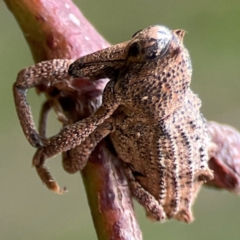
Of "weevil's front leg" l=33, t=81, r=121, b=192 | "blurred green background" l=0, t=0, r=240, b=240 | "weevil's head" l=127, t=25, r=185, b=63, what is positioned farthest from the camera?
"blurred green background" l=0, t=0, r=240, b=240

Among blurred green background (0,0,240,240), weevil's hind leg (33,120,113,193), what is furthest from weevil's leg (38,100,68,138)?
blurred green background (0,0,240,240)

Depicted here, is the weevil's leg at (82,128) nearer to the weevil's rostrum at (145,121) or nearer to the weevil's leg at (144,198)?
the weevil's rostrum at (145,121)

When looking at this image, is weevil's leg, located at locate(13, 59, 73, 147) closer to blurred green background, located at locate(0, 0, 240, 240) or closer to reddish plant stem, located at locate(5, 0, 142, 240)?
reddish plant stem, located at locate(5, 0, 142, 240)

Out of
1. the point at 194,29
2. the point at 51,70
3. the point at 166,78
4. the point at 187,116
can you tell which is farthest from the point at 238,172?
the point at 194,29

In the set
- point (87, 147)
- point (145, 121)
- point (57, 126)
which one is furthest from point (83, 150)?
point (57, 126)

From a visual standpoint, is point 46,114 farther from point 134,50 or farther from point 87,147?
point 134,50

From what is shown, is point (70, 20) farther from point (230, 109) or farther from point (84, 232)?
point (230, 109)

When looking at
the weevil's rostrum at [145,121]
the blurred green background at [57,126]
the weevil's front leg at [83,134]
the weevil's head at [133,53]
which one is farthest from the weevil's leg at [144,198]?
the blurred green background at [57,126]
